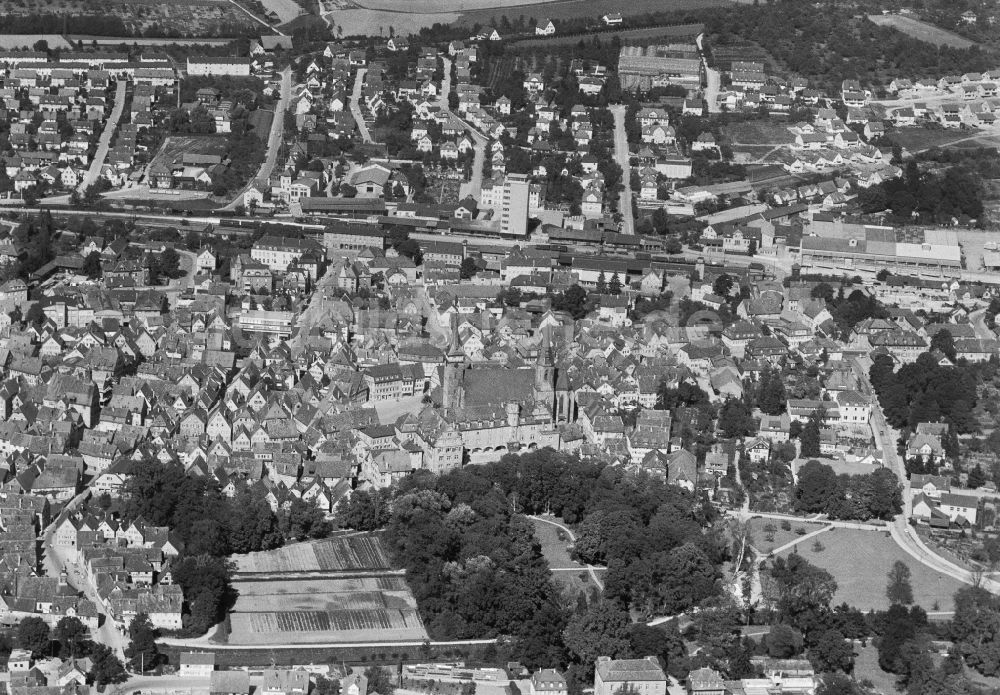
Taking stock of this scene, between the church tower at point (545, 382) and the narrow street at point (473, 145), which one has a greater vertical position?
the narrow street at point (473, 145)

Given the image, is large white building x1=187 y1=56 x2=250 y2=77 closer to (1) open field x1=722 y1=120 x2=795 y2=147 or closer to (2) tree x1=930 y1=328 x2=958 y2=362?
(1) open field x1=722 y1=120 x2=795 y2=147

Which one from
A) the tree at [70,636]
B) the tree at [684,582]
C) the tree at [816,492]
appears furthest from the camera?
Result: the tree at [816,492]

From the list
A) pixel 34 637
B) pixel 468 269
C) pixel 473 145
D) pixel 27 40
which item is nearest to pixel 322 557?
pixel 34 637

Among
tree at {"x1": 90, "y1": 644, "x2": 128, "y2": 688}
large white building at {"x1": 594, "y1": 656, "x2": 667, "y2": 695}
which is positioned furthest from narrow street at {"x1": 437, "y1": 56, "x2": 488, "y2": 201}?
tree at {"x1": 90, "y1": 644, "x2": 128, "y2": 688}

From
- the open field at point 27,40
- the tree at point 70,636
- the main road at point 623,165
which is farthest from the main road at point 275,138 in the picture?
the tree at point 70,636

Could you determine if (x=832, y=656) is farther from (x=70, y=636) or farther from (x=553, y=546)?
(x=70, y=636)

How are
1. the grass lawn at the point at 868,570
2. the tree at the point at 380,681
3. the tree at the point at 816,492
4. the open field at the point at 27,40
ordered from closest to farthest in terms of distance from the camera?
the tree at the point at 380,681, the grass lawn at the point at 868,570, the tree at the point at 816,492, the open field at the point at 27,40

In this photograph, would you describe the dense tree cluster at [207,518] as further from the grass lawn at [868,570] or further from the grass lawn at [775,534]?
the grass lawn at [868,570]
